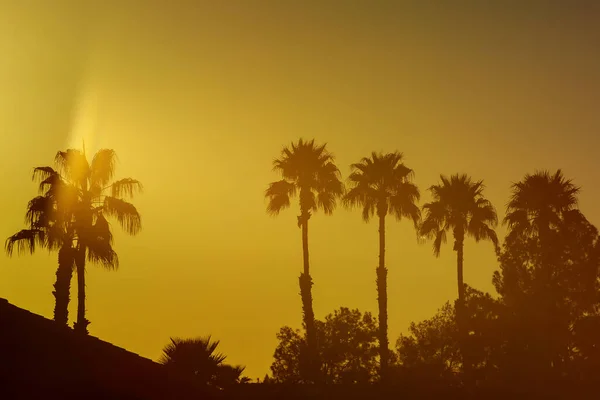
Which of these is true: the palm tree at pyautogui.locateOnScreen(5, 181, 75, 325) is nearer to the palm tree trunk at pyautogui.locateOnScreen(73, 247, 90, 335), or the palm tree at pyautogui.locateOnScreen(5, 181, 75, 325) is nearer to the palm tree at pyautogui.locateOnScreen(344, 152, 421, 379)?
the palm tree trunk at pyautogui.locateOnScreen(73, 247, 90, 335)

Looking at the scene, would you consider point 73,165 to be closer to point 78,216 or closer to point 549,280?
point 78,216

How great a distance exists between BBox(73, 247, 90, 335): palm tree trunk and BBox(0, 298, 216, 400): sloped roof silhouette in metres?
20.5

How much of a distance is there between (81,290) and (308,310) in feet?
61.7

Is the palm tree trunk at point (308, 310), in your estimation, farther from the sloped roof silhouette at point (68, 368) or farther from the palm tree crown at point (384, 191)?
the sloped roof silhouette at point (68, 368)

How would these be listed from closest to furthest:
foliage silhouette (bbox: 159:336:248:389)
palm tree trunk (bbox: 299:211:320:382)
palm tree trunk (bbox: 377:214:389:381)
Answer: foliage silhouette (bbox: 159:336:248:389) → palm tree trunk (bbox: 299:211:320:382) → palm tree trunk (bbox: 377:214:389:381)

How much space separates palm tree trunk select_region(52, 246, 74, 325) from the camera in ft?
146

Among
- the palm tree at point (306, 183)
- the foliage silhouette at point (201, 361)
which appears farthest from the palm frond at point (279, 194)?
the foliage silhouette at point (201, 361)

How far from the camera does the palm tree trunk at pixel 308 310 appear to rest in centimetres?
5909

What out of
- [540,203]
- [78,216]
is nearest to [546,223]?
[540,203]

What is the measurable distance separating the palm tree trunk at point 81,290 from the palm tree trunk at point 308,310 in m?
17.7

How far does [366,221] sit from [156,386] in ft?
139

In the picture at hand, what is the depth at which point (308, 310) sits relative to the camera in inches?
2388

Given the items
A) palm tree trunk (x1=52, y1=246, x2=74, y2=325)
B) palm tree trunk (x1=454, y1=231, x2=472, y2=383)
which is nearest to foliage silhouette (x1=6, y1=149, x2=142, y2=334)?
palm tree trunk (x1=52, y1=246, x2=74, y2=325)

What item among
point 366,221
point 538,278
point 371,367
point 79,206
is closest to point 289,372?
point 371,367
